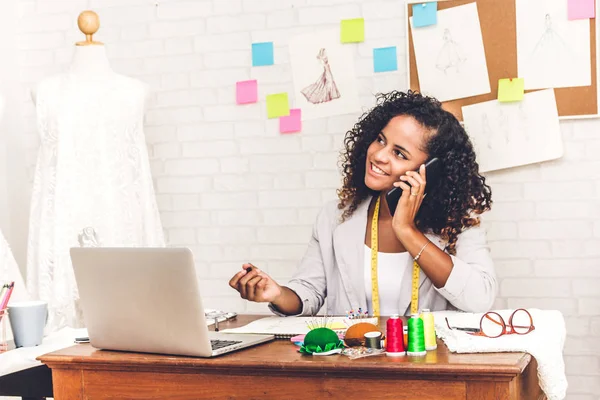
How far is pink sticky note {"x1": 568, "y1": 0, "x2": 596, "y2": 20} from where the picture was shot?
127 inches

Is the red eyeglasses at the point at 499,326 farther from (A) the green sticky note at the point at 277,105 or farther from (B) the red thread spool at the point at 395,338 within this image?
(A) the green sticky note at the point at 277,105

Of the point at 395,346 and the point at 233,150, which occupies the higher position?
the point at 233,150

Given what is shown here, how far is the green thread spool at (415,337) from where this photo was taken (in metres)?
1.82

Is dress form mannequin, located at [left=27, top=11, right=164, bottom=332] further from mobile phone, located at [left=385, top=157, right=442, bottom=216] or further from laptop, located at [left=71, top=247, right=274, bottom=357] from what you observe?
laptop, located at [left=71, top=247, right=274, bottom=357]

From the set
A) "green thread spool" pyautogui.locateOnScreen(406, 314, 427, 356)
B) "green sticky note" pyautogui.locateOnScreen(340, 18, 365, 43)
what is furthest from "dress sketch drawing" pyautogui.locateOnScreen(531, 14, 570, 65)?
"green thread spool" pyautogui.locateOnScreen(406, 314, 427, 356)

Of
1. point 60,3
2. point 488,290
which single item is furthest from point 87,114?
point 488,290

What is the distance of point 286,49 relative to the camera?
11.9 ft

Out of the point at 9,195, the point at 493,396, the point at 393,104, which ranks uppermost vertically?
the point at 393,104

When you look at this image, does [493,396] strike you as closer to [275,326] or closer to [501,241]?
[275,326]

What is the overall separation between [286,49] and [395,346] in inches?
81.7

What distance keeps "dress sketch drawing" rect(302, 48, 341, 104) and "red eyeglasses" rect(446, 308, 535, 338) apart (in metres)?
1.75

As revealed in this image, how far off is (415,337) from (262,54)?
210cm

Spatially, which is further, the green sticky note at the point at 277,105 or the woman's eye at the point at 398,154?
the green sticky note at the point at 277,105

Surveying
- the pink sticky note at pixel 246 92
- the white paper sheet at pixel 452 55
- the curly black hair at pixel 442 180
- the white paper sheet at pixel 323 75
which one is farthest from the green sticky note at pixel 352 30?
the curly black hair at pixel 442 180
